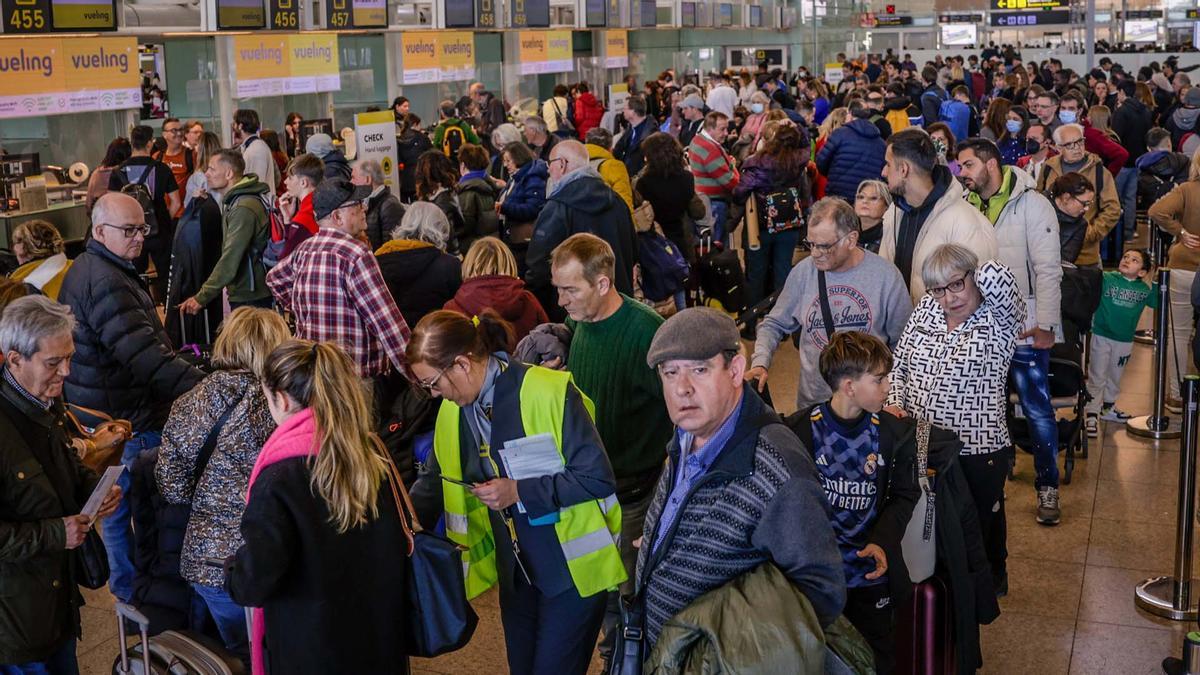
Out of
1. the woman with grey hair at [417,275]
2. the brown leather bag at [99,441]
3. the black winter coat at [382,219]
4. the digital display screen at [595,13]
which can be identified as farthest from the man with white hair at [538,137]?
the digital display screen at [595,13]

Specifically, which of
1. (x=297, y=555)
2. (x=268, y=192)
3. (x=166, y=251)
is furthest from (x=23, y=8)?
(x=297, y=555)

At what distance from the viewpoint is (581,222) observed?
7410 millimetres

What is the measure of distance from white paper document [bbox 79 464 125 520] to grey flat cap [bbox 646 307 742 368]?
1.96 meters

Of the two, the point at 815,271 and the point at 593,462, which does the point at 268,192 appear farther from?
the point at 593,462

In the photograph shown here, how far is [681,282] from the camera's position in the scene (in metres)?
8.73

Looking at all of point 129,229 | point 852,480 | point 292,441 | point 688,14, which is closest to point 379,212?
point 129,229

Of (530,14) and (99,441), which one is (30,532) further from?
(530,14)

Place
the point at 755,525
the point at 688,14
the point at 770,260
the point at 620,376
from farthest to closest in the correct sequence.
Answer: the point at 688,14
the point at 770,260
the point at 620,376
the point at 755,525

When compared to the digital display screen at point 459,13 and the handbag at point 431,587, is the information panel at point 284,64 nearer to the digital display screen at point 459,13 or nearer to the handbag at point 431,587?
the digital display screen at point 459,13

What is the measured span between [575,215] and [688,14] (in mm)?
18336

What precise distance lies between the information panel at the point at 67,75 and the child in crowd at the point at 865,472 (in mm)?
8731

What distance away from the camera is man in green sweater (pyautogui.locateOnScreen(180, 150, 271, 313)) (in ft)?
25.6

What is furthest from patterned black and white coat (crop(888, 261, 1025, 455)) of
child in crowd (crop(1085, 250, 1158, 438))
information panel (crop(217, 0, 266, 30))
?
information panel (crop(217, 0, 266, 30))

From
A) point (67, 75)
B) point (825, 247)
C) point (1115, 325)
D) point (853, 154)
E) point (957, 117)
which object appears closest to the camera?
point (825, 247)
